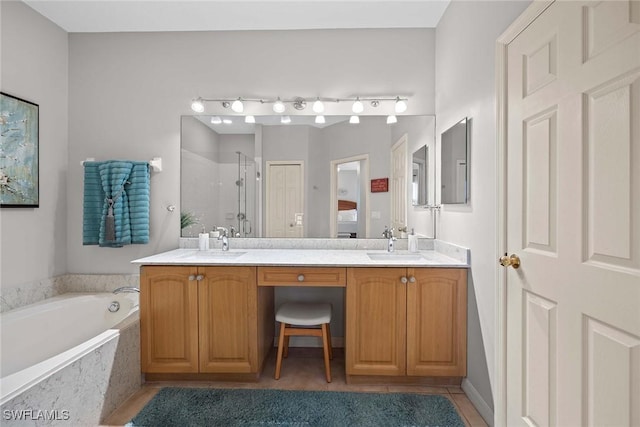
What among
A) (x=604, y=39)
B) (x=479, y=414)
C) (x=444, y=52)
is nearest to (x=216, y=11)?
(x=444, y=52)

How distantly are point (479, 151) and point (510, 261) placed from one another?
678 millimetres

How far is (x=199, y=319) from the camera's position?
2033 millimetres

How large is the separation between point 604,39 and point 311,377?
2.26 m

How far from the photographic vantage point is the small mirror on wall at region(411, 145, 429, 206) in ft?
8.28

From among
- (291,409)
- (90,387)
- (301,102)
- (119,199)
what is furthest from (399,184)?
(90,387)

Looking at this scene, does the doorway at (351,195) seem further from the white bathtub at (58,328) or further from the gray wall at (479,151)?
the white bathtub at (58,328)

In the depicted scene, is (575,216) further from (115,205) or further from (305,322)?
(115,205)

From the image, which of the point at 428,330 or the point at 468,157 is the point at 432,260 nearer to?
the point at 428,330

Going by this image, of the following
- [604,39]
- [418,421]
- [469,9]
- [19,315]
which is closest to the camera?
[604,39]

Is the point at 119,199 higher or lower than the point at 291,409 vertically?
higher

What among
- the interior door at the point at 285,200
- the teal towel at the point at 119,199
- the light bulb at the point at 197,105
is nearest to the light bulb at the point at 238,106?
the light bulb at the point at 197,105

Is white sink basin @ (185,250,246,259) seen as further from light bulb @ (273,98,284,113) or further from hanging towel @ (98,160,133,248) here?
light bulb @ (273,98,284,113)

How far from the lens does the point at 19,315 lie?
206 centimetres

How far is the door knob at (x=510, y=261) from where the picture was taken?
1438 millimetres
